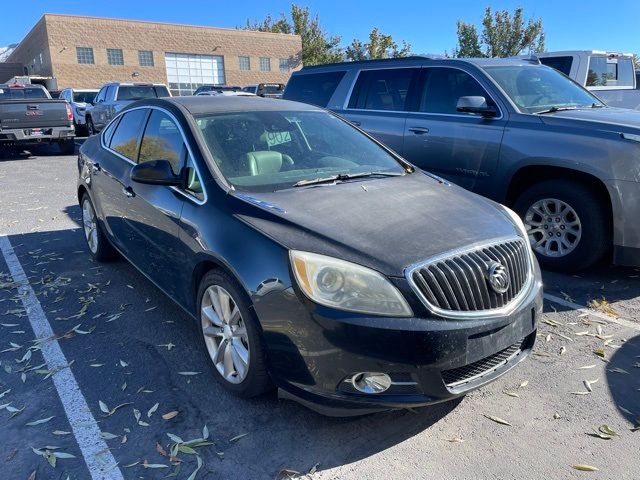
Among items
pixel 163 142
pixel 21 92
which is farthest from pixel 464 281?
pixel 21 92

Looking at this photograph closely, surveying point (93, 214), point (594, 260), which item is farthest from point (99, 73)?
point (594, 260)

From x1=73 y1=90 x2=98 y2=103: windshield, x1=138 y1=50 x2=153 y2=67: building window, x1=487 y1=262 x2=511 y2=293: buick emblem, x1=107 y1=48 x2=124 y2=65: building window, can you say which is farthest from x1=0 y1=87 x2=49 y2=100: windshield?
x1=138 y1=50 x2=153 y2=67: building window

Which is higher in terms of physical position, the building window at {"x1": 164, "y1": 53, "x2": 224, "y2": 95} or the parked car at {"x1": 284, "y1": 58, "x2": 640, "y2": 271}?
the building window at {"x1": 164, "y1": 53, "x2": 224, "y2": 95}

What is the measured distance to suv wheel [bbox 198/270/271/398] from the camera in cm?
270

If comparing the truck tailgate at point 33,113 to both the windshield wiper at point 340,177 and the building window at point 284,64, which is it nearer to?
the windshield wiper at point 340,177

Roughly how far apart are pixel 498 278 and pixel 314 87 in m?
5.46

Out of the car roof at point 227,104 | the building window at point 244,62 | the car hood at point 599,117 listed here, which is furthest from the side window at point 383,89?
the building window at point 244,62

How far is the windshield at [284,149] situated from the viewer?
3334 millimetres

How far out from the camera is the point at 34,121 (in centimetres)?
1305

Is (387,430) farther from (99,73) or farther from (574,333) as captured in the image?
(99,73)

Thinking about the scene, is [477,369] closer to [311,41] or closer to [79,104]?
[79,104]

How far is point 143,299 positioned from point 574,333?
3452 millimetres

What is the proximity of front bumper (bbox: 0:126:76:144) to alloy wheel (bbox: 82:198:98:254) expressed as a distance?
8.95m

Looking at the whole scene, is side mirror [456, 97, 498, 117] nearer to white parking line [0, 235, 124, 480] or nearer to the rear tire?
white parking line [0, 235, 124, 480]
